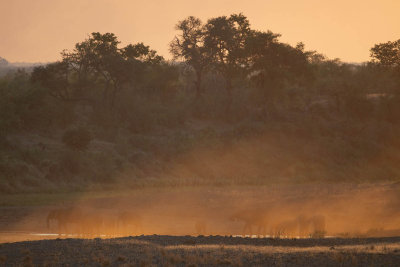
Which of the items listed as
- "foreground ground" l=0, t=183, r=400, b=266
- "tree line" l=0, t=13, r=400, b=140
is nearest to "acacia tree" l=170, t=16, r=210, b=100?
"tree line" l=0, t=13, r=400, b=140

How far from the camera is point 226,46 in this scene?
→ 67.4m

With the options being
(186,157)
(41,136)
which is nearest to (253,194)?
(186,157)

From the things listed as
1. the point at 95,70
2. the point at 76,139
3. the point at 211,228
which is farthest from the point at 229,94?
the point at 211,228

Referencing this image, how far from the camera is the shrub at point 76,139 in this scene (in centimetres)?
4197

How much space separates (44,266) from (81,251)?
5.91 feet

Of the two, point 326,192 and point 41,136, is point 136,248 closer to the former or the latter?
point 326,192

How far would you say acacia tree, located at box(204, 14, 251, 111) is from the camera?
6562cm

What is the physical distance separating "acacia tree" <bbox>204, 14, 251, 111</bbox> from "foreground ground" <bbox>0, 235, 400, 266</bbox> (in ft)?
159

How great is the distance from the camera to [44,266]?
521 inches

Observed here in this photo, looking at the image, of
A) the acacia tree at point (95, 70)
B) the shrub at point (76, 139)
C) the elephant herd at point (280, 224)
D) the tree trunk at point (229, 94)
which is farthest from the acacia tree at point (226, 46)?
the elephant herd at point (280, 224)

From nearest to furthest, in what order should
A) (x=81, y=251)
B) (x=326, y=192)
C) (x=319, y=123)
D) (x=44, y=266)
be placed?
(x=44, y=266) < (x=81, y=251) < (x=326, y=192) < (x=319, y=123)

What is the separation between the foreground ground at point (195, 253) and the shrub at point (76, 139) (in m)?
25.9

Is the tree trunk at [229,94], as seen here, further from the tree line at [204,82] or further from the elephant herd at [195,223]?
the elephant herd at [195,223]

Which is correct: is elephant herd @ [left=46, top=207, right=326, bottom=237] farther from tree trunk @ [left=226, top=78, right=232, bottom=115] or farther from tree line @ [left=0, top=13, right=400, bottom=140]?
tree trunk @ [left=226, top=78, right=232, bottom=115]
